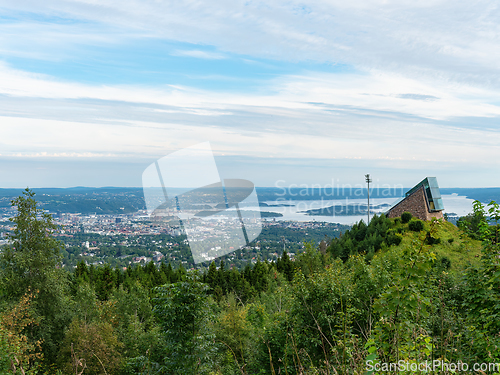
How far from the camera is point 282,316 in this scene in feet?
36.0

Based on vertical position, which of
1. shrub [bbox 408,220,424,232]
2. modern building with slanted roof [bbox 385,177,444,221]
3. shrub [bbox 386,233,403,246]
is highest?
modern building with slanted roof [bbox 385,177,444,221]

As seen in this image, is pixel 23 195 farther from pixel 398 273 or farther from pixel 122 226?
pixel 122 226

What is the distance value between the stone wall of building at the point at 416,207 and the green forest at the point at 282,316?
5.74 metres

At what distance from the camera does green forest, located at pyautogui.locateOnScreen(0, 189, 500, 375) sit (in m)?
3.03

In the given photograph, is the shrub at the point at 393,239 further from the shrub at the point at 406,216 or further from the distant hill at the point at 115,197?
the distant hill at the point at 115,197

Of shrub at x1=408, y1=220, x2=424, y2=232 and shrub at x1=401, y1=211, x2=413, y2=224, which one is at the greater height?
shrub at x1=401, y1=211, x2=413, y2=224

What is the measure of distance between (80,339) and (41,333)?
3.32 meters

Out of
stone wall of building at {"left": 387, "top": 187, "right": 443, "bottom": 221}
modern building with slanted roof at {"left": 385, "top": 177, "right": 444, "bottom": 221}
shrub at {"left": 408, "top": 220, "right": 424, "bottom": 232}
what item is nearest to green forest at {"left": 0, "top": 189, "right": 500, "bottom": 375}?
shrub at {"left": 408, "top": 220, "right": 424, "bottom": 232}

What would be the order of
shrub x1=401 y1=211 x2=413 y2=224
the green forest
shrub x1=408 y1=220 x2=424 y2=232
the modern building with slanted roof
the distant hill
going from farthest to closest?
the distant hill < the modern building with slanted roof < shrub x1=401 y1=211 x2=413 y2=224 < shrub x1=408 y1=220 x2=424 y2=232 < the green forest

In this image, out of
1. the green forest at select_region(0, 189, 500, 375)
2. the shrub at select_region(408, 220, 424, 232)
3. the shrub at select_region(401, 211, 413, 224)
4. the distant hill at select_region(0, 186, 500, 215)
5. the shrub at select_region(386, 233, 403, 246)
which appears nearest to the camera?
the green forest at select_region(0, 189, 500, 375)

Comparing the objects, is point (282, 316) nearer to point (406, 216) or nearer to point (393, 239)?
point (393, 239)

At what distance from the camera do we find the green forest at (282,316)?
303 centimetres

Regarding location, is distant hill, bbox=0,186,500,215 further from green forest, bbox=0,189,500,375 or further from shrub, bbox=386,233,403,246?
green forest, bbox=0,189,500,375

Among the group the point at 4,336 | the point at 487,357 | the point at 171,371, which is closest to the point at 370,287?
the point at 171,371
